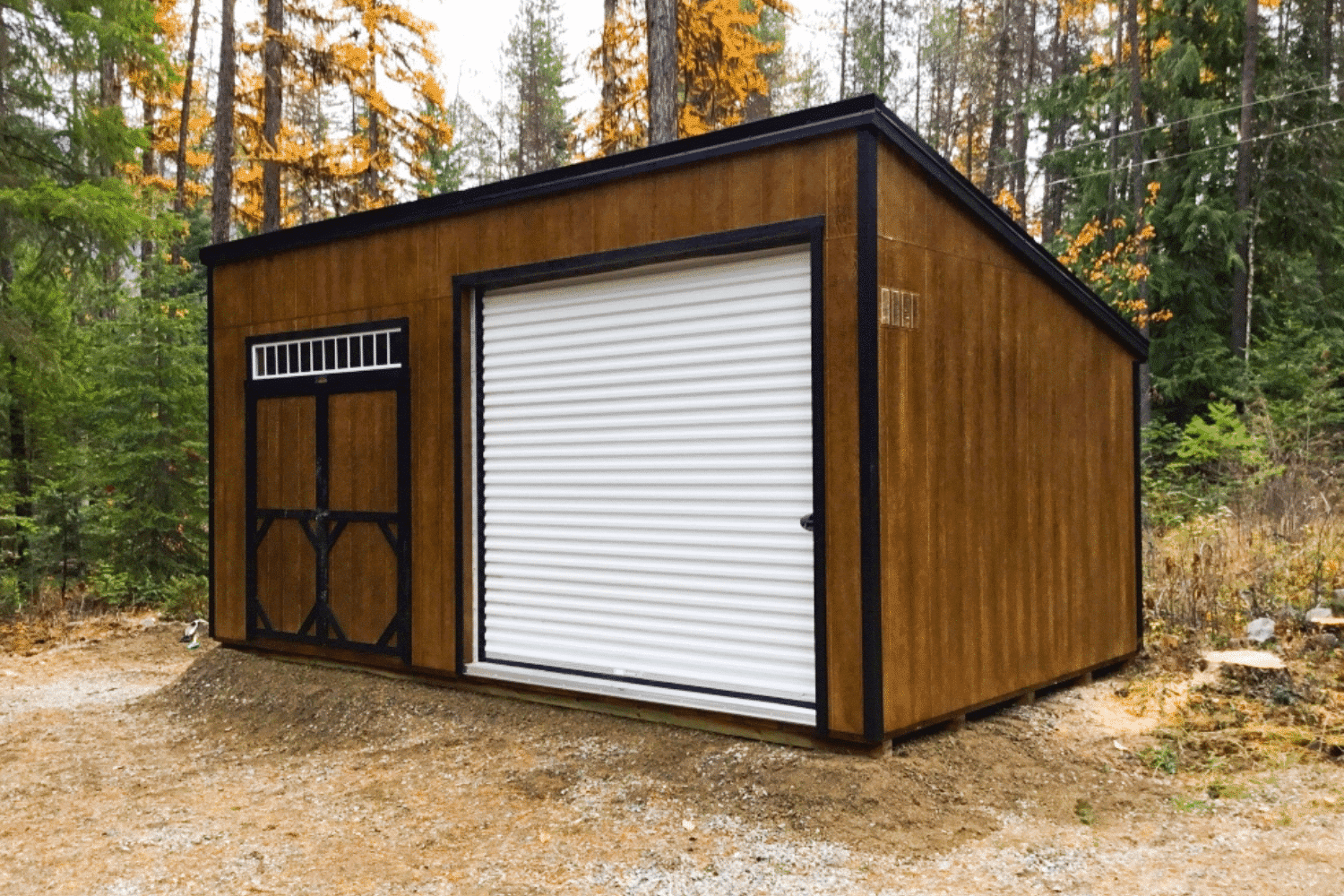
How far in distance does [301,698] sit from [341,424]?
169 cm

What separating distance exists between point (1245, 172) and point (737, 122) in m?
7.39

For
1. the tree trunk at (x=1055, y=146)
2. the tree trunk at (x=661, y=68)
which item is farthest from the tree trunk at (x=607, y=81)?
the tree trunk at (x=1055, y=146)

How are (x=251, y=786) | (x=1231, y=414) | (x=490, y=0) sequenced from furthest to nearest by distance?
(x=490, y=0) < (x=1231, y=414) < (x=251, y=786)

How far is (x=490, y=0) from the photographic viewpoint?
2833cm

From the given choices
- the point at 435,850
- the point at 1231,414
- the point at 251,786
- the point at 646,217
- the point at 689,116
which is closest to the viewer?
the point at 435,850

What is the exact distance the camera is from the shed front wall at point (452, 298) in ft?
16.5

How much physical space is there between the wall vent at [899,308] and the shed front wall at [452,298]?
159mm

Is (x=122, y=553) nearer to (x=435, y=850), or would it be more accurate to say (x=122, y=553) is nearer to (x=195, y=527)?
(x=195, y=527)

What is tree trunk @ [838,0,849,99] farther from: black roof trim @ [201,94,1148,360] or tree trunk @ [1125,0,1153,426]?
black roof trim @ [201,94,1148,360]

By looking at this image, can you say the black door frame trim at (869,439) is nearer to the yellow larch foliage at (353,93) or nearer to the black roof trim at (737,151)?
the black roof trim at (737,151)

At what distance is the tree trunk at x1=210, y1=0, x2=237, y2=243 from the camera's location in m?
14.8

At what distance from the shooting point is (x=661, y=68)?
10961 mm

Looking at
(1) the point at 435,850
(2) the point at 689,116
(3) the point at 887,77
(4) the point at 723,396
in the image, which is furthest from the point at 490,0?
(1) the point at 435,850

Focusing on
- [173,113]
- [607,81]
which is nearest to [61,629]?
[607,81]
